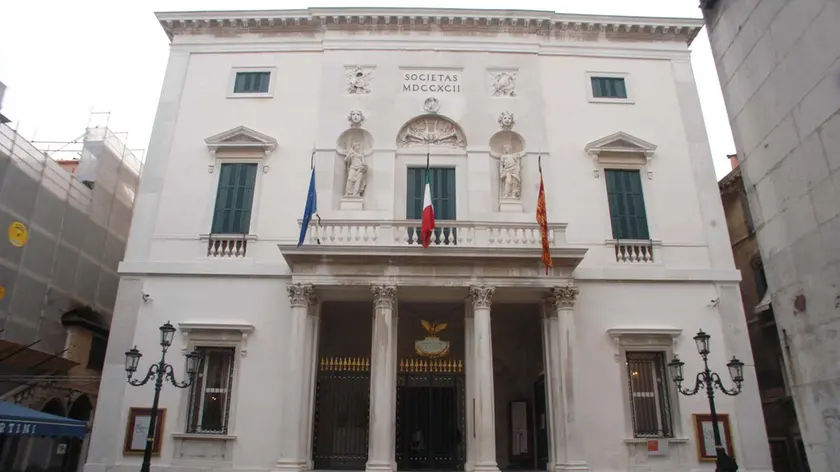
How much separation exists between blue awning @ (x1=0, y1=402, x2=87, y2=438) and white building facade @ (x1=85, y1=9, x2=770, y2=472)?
1.69m

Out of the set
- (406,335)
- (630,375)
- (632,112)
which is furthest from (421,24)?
(630,375)

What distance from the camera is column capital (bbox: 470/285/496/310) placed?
15336 mm

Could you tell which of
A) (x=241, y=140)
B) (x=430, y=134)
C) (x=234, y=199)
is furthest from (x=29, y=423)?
(x=430, y=134)

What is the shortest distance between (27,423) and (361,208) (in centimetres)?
976

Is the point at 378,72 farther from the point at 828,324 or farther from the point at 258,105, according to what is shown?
the point at 828,324

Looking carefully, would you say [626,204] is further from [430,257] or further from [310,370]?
[310,370]

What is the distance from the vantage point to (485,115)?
62.9 ft

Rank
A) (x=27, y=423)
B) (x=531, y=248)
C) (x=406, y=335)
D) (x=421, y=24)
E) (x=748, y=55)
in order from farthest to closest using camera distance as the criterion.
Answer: (x=421, y=24)
(x=406, y=335)
(x=531, y=248)
(x=27, y=423)
(x=748, y=55)

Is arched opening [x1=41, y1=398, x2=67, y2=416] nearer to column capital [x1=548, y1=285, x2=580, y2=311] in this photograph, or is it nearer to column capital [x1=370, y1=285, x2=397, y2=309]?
column capital [x1=370, y1=285, x2=397, y2=309]

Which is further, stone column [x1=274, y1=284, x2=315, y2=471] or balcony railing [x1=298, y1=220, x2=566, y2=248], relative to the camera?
balcony railing [x1=298, y1=220, x2=566, y2=248]

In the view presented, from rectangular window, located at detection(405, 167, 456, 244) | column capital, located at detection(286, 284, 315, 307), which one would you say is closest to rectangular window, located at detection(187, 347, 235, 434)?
column capital, located at detection(286, 284, 315, 307)

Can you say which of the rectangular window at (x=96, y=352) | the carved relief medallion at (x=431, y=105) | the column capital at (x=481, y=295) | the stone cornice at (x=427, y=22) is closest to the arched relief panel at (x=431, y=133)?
the carved relief medallion at (x=431, y=105)

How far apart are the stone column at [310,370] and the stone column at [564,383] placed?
20.4 feet

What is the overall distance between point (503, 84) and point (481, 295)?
7.98 metres
